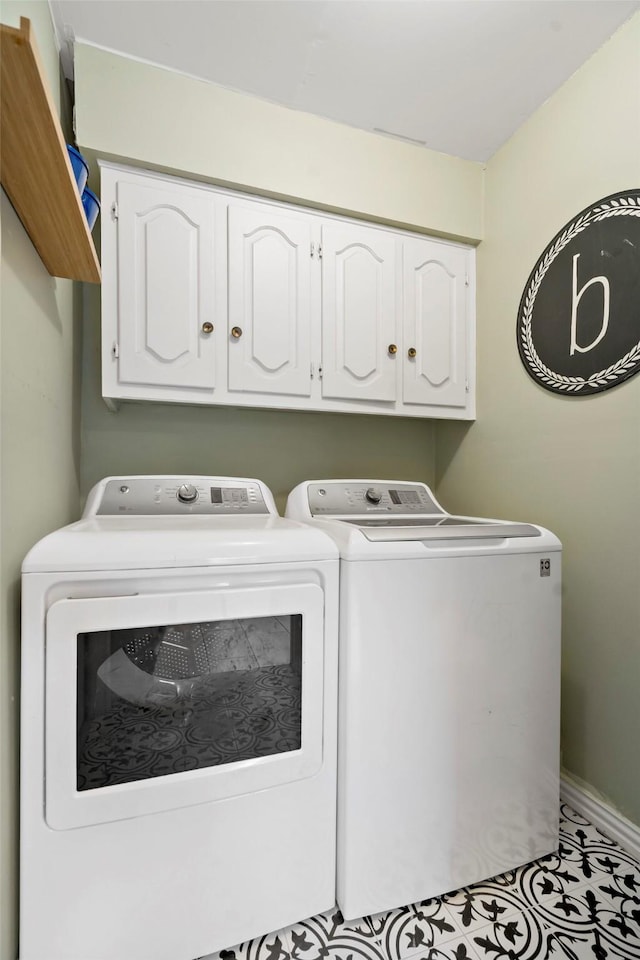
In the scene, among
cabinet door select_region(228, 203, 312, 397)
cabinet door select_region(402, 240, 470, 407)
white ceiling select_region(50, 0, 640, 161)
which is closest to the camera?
white ceiling select_region(50, 0, 640, 161)

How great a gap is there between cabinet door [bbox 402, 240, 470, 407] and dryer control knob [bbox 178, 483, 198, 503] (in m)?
0.99

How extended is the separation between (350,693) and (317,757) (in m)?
0.18

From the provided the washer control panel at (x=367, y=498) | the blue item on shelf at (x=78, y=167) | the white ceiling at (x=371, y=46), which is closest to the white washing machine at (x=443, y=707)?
the washer control panel at (x=367, y=498)

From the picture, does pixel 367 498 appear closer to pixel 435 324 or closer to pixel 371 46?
pixel 435 324

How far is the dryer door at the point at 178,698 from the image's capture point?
0.95 meters

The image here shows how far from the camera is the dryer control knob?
1613 mm

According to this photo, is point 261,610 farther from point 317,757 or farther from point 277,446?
point 277,446

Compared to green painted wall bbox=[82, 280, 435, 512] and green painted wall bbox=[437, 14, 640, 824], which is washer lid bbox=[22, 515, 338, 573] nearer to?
green painted wall bbox=[82, 280, 435, 512]

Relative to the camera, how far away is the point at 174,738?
3.46 ft

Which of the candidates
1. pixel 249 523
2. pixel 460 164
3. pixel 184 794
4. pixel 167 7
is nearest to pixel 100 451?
pixel 249 523

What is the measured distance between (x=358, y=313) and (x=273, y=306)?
367 mm

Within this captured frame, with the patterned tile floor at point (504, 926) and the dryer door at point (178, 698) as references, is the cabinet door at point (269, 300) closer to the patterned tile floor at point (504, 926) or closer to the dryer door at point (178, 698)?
the dryer door at point (178, 698)

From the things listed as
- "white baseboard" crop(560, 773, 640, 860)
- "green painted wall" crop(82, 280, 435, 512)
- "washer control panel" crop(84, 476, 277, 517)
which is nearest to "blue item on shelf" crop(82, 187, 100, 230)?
"green painted wall" crop(82, 280, 435, 512)

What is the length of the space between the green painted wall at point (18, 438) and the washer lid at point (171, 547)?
0.10 meters
